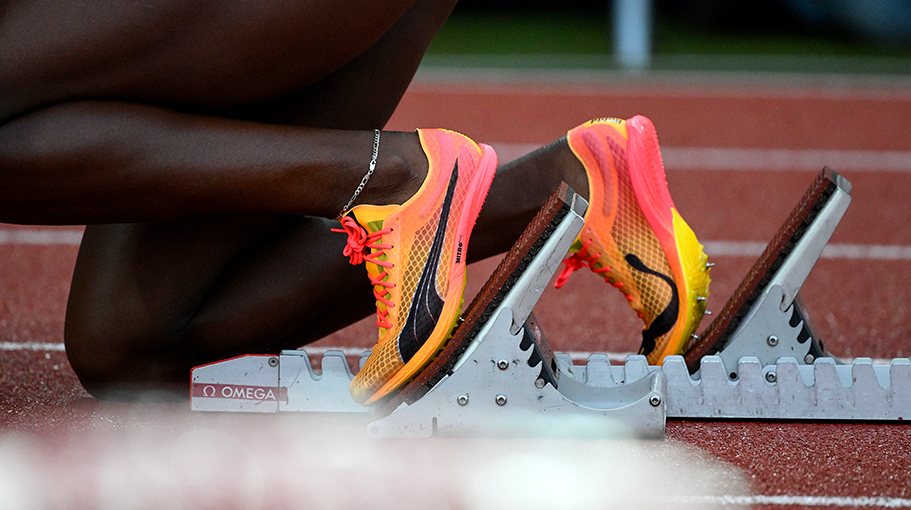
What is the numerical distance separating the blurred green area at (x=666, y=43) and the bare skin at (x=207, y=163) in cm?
705

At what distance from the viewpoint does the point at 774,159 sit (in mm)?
4539

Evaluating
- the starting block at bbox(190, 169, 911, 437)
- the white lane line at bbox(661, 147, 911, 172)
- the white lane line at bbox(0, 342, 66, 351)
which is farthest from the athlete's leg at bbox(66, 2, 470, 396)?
the white lane line at bbox(661, 147, 911, 172)

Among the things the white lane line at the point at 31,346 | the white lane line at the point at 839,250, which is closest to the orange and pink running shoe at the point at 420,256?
the white lane line at the point at 31,346

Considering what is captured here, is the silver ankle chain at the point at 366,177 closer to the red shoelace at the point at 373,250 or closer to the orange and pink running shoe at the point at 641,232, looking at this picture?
the red shoelace at the point at 373,250

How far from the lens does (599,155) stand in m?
1.60

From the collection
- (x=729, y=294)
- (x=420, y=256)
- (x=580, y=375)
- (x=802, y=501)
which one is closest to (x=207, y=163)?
(x=420, y=256)

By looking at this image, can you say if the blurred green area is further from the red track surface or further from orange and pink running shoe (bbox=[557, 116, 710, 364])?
orange and pink running shoe (bbox=[557, 116, 710, 364])

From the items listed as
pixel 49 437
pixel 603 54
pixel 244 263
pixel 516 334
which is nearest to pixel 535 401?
pixel 516 334

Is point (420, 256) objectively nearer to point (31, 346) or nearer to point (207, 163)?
point (207, 163)

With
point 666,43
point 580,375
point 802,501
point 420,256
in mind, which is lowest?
point 802,501

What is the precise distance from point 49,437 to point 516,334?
673 millimetres

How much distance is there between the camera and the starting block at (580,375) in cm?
143

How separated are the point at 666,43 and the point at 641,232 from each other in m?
8.99

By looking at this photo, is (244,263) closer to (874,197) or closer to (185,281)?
(185,281)
